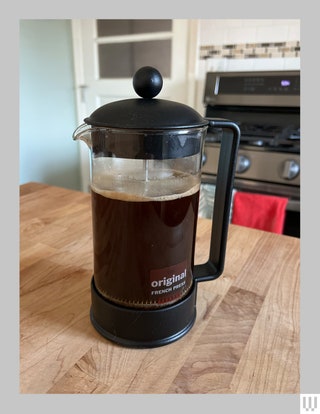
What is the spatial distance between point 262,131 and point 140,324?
3.84ft

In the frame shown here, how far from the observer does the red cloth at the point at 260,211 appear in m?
1.23

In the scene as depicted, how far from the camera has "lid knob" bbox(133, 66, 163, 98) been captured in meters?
0.39

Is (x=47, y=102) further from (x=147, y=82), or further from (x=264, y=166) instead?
(x=147, y=82)

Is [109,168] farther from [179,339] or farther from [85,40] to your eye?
[85,40]

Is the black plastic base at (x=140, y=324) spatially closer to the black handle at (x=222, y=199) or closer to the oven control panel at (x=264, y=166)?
the black handle at (x=222, y=199)

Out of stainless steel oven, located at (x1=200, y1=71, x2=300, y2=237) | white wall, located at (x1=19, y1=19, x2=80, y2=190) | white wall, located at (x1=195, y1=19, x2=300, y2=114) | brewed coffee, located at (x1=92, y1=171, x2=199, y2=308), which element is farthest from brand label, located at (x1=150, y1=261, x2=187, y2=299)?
white wall, located at (x1=19, y1=19, x2=80, y2=190)

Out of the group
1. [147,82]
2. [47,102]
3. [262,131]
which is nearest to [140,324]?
[147,82]

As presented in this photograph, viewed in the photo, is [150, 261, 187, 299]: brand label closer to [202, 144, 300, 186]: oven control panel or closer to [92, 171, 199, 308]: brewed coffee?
[92, 171, 199, 308]: brewed coffee

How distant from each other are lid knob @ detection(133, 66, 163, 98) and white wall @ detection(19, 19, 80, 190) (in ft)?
5.64

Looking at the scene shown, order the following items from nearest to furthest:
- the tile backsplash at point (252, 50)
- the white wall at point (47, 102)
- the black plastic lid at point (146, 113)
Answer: the black plastic lid at point (146, 113) < the tile backsplash at point (252, 50) < the white wall at point (47, 102)

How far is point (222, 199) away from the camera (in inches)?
18.5

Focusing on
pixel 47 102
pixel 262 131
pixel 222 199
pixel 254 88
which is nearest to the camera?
pixel 222 199

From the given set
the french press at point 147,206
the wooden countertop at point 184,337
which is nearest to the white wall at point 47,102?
the wooden countertop at point 184,337
